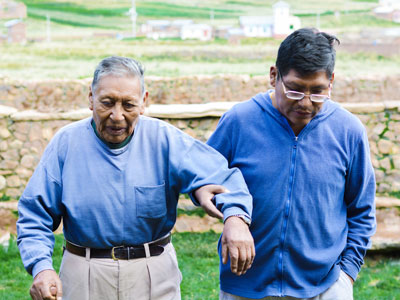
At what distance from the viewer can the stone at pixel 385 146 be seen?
8445 millimetres

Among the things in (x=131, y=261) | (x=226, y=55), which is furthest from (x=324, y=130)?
(x=226, y=55)

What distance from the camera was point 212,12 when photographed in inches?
1013

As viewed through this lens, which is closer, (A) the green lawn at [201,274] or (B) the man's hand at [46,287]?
(B) the man's hand at [46,287]

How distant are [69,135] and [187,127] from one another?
216 inches

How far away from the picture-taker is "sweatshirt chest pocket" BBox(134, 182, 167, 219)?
2.62 m

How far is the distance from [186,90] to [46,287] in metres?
13.5

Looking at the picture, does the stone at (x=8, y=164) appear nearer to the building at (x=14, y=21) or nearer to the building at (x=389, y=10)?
the building at (x=14, y=21)

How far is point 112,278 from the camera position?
2.64m

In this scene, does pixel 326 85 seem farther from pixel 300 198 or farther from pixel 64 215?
pixel 64 215

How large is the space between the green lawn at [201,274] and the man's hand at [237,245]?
11.5 feet

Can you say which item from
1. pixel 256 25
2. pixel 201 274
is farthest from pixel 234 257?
pixel 256 25

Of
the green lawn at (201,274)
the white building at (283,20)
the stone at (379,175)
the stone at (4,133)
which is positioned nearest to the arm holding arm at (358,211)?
the green lawn at (201,274)

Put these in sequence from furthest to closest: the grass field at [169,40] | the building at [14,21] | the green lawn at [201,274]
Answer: the grass field at [169,40] < the building at [14,21] < the green lawn at [201,274]

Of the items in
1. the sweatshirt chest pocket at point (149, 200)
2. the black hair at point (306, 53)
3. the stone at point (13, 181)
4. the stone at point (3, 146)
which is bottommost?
the stone at point (13, 181)
